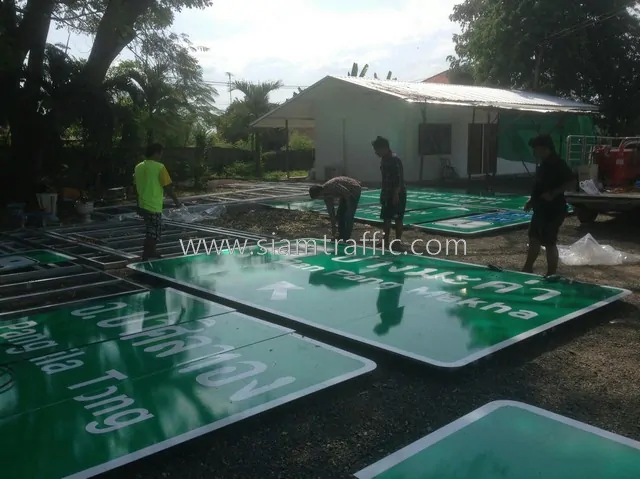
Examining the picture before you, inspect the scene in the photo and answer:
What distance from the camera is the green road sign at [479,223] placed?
9969 millimetres

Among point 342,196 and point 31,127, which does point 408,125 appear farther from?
point 342,196

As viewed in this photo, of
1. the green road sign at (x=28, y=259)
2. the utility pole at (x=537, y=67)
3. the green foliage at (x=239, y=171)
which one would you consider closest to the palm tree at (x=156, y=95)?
the green foliage at (x=239, y=171)

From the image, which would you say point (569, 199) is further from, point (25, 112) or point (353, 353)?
point (25, 112)

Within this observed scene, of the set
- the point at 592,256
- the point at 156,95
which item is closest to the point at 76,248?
the point at 592,256

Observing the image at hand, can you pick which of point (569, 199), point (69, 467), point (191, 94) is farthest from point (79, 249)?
point (191, 94)

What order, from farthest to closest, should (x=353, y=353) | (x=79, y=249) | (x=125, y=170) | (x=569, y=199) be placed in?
(x=125, y=170), (x=569, y=199), (x=79, y=249), (x=353, y=353)

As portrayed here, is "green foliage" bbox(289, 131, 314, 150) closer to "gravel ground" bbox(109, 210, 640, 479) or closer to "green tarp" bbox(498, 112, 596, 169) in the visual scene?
"green tarp" bbox(498, 112, 596, 169)

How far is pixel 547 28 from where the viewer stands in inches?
965

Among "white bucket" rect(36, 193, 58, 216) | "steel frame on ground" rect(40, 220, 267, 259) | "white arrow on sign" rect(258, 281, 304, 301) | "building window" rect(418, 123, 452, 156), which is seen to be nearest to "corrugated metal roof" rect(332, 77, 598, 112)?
"building window" rect(418, 123, 452, 156)

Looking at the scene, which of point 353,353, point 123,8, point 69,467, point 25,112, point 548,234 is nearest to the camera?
point 69,467

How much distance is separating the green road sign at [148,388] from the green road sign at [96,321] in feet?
0.36

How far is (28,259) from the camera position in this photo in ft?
25.7

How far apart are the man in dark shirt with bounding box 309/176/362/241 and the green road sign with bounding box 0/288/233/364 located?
9.12 ft

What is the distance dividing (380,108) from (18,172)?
11.3 meters
